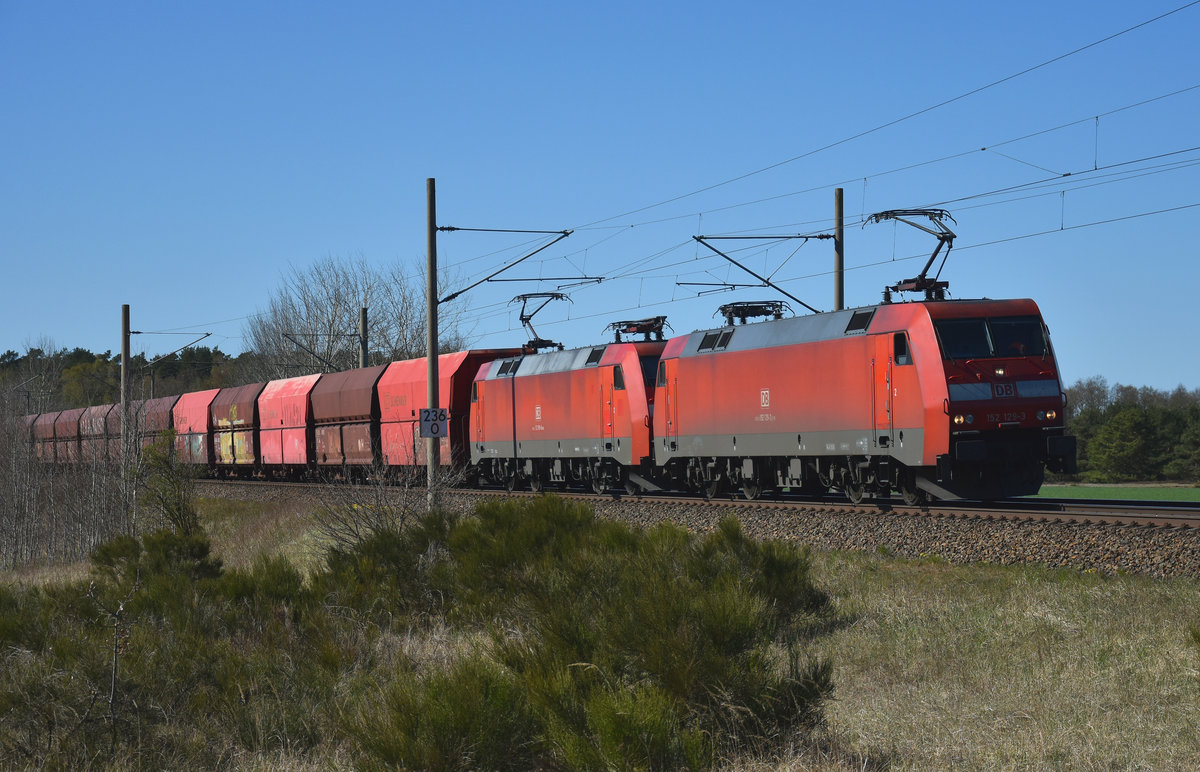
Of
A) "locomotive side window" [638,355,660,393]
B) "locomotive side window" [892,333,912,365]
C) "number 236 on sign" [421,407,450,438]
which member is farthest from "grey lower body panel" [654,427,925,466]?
"number 236 on sign" [421,407,450,438]

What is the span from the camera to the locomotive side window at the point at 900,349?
730 inches

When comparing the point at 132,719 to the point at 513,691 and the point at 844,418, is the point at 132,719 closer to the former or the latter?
the point at 513,691

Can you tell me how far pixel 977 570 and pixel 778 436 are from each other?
24.7 ft

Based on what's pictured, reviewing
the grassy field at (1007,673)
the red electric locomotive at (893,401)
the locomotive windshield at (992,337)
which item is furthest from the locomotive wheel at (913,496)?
the grassy field at (1007,673)

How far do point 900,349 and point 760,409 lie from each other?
3.97m

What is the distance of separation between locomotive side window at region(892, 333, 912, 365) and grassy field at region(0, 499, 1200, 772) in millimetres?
4657

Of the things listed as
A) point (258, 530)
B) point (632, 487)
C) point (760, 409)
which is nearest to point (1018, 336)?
point (760, 409)

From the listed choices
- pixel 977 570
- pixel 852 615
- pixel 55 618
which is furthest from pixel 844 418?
pixel 55 618

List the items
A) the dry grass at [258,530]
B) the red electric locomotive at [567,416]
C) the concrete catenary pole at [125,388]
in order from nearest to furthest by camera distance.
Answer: the dry grass at [258,530] < the red electric locomotive at [567,416] < the concrete catenary pole at [125,388]

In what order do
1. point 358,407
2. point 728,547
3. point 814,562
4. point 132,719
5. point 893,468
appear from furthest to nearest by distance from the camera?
1. point 358,407
2. point 893,468
3. point 814,562
4. point 728,547
5. point 132,719

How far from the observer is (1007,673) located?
367 inches

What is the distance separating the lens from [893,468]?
1958 centimetres

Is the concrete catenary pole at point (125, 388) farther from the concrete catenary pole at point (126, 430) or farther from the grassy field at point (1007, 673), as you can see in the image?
the grassy field at point (1007, 673)

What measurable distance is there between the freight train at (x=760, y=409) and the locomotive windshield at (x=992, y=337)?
0.02 meters
